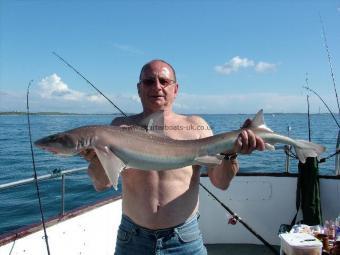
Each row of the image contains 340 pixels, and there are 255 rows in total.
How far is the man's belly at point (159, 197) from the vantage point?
3271 millimetres

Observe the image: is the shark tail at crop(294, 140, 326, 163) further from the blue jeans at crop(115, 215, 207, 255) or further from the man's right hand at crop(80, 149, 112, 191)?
the man's right hand at crop(80, 149, 112, 191)

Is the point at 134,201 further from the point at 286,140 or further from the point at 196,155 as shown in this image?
the point at 286,140

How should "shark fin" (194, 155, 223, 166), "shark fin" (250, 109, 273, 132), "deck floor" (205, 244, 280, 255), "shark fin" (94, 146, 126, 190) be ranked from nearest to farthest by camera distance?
"shark fin" (94, 146, 126, 190) → "shark fin" (194, 155, 223, 166) → "shark fin" (250, 109, 273, 132) → "deck floor" (205, 244, 280, 255)

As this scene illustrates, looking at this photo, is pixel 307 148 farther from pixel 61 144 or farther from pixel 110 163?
pixel 61 144

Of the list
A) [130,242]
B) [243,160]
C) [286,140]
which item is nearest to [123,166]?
[130,242]

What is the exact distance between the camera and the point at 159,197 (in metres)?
3.33

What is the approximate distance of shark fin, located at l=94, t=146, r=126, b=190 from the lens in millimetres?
3048

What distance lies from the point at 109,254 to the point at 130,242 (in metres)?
2.76

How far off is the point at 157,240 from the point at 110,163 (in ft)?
2.38

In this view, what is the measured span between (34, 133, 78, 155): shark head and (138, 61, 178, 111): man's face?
0.73m

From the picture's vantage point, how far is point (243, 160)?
18.6 metres

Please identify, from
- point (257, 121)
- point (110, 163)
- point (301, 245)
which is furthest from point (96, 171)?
point (301, 245)

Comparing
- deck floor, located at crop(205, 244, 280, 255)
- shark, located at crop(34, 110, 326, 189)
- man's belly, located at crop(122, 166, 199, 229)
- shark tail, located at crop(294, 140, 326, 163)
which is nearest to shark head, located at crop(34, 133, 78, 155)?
shark, located at crop(34, 110, 326, 189)

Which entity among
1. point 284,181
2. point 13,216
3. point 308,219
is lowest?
point 13,216
